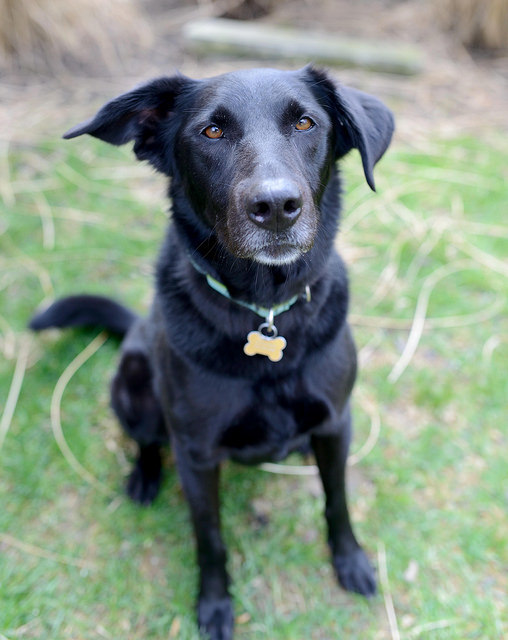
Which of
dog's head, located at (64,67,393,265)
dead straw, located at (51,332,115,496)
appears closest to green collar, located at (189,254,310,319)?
dog's head, located at (64,67,393,265)

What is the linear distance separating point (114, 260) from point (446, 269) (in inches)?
80.1

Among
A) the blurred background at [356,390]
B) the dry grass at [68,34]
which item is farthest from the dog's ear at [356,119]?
the dry grass at [68,34]

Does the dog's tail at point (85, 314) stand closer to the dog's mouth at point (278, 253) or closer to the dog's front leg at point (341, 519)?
the dog's front leg at point (341, 519)

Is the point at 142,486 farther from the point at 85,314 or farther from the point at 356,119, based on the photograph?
the point at 356,119

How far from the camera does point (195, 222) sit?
73.2 inches

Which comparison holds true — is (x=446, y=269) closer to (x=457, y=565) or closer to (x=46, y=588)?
(x=457, y=565)

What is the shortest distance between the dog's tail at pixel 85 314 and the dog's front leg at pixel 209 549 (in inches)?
43.9

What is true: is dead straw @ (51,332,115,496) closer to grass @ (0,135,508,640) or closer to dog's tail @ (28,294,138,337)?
grass @ (0,135,508,640)

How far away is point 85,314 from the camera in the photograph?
2.89 m

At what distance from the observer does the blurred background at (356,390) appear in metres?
2.22

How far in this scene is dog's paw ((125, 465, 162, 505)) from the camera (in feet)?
8.29

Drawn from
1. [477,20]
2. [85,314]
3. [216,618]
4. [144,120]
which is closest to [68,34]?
→ [85,314]

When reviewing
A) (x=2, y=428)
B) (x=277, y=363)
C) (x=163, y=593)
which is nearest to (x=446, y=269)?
(x=277, y=363)

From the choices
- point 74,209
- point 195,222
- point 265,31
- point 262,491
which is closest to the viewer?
point 195,222
